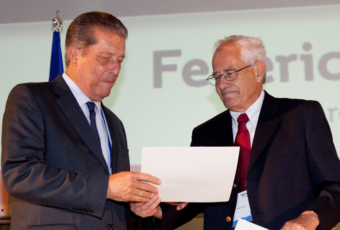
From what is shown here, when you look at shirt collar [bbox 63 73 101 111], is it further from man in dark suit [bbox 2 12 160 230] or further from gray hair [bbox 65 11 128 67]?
gray hair [bbox 65 11 128 67]

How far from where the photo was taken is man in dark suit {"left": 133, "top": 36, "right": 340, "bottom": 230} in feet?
7.56

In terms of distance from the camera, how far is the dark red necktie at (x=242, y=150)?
248 cm

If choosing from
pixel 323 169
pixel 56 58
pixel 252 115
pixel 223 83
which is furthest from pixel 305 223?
pixel 56 58

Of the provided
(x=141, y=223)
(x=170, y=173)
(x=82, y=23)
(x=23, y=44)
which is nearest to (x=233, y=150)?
(x=170, y=173)

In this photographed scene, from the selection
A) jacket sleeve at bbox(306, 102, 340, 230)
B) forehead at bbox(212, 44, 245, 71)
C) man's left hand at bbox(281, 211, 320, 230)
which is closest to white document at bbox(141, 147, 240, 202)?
man's left hand at bbox(281, 211, 320, 230)

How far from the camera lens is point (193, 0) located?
419 centimetres

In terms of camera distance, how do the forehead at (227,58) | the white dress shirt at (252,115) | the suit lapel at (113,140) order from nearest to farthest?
the suit lapel at (113,140) < the white dress shirt at (252,115) < the forehead at (227,58)

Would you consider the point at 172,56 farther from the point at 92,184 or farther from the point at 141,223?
the point at 92,184

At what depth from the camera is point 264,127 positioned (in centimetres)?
252

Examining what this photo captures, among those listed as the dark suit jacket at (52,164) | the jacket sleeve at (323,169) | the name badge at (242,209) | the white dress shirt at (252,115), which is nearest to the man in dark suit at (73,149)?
the dark suit jacket at (52,164)

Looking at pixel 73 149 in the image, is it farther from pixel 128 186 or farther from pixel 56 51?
pixel 56 51

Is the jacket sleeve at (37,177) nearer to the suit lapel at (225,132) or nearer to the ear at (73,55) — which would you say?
the ear at (73,55)

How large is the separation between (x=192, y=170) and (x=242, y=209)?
21.8 inches

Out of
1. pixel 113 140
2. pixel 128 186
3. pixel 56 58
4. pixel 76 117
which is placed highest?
pixel 56 58
